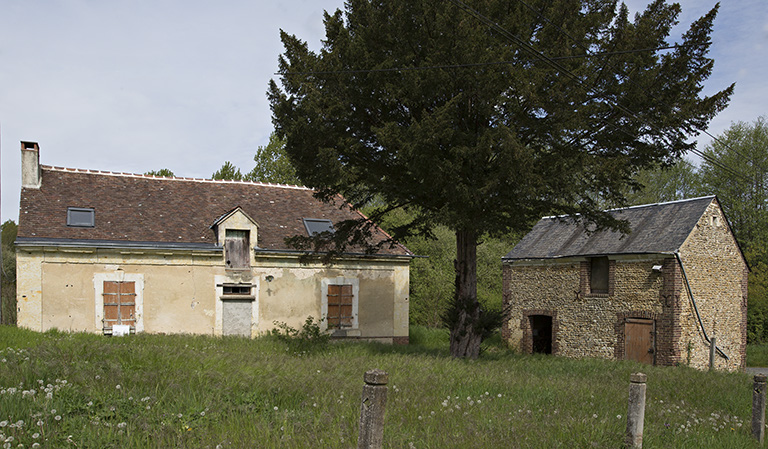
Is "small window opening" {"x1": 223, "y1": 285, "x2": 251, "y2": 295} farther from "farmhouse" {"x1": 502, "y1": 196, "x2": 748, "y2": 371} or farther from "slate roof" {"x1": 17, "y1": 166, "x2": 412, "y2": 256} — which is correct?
"farmhouse" {"x1": 502, "y1": 196, "x2": 748, "y2": 371}

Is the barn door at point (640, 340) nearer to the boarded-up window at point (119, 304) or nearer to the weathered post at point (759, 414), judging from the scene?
the weathered post at point (759, 414)

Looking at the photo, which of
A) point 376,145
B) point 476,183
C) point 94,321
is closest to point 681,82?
point 476,183

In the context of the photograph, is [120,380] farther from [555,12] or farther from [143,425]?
[555,12]

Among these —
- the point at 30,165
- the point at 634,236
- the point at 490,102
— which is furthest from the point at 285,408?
the point at 634,236

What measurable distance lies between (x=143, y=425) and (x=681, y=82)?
40.9 feet

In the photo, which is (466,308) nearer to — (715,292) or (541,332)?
(715,292)

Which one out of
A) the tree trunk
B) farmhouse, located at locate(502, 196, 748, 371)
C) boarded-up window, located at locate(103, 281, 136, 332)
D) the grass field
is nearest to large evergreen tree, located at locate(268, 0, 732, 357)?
the tree trunk

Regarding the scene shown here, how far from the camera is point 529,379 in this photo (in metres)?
10.3

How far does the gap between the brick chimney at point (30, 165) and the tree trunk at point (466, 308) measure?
569 inches

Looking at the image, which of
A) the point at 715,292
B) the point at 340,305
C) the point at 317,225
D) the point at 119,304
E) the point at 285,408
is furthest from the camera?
the point at 317,225

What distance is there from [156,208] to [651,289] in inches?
686

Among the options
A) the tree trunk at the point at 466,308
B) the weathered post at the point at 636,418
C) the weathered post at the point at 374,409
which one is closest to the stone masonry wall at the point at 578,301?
the tree trunk at the point at 466,308

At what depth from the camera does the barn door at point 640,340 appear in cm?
1927

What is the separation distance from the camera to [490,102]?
11984mm
